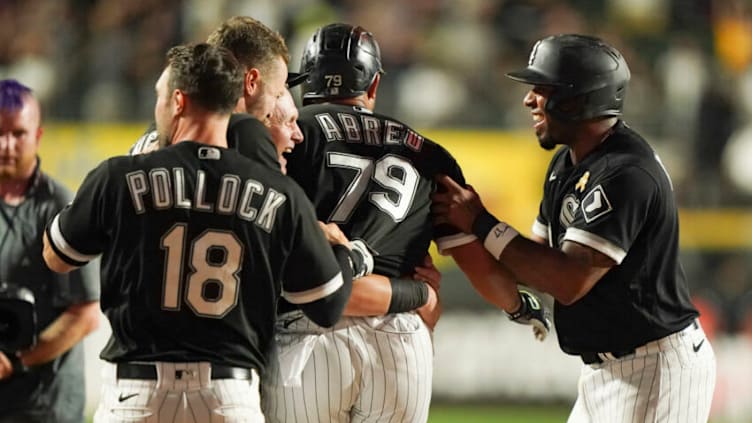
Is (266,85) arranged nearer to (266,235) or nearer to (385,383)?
(266,235)

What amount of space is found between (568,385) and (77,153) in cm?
576

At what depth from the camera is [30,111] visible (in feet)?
22.5

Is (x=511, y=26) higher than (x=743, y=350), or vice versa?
(x=511, y=26)

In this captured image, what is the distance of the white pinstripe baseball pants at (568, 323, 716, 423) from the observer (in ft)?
18.4

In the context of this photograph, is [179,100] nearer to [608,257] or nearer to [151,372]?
[151,372]

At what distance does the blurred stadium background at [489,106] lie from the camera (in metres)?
12.4

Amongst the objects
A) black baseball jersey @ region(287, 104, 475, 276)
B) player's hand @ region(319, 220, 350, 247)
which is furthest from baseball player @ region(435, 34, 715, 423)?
player's hand @ region(319, 220, 350, 247)

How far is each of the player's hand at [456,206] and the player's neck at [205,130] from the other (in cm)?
150

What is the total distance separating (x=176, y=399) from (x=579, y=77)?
2628 millimetres

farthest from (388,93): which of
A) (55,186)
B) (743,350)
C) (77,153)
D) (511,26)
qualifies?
(55,186)

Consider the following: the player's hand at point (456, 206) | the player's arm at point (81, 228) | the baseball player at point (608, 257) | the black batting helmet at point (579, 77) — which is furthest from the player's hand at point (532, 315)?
the player's arm at point (81, 228)

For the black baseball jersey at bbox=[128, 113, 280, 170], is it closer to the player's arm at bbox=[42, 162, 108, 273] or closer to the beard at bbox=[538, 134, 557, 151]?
the player's arm at bbox=[42, 162, 108, 273]

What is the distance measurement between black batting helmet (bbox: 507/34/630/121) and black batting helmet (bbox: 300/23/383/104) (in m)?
0.75

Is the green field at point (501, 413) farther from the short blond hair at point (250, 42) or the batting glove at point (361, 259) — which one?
the short blond hair at point (250, 42)
